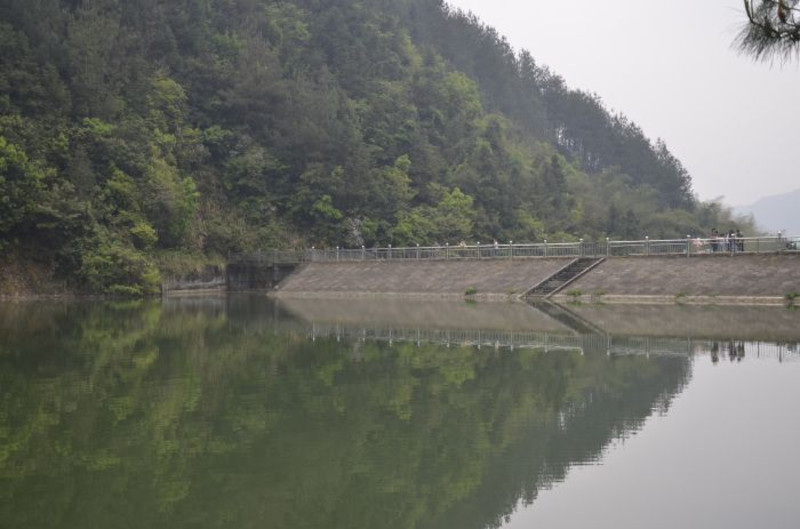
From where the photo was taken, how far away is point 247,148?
69688 mm

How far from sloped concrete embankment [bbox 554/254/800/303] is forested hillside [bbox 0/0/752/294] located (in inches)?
1013

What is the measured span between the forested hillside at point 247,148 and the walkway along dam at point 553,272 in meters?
7.72

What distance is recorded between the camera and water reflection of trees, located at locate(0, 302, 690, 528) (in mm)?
8328

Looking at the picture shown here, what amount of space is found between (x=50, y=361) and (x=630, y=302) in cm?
2631

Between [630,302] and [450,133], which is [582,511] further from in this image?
[450,133]

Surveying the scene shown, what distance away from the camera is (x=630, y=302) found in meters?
37.9

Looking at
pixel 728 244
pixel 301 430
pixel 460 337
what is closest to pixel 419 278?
pixel 728 244

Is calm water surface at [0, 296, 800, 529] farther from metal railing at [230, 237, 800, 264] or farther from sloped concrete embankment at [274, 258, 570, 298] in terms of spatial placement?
sloped concrete embankment at [274, 258, 570, 298]

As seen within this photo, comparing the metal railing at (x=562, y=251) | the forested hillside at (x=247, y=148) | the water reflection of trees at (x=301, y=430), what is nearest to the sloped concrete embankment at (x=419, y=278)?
the metal railing at (x=562, y=251)

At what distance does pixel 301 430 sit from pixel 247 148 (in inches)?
2377

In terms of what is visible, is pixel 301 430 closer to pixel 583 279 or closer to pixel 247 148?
pixel 583 279

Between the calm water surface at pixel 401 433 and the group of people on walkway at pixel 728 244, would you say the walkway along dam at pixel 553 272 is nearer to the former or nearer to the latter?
the group of people on walkway at pixel 728 244

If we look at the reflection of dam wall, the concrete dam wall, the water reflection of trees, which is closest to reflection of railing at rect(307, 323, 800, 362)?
the water reflection of trees

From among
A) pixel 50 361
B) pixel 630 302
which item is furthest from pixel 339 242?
pixel 50 361
